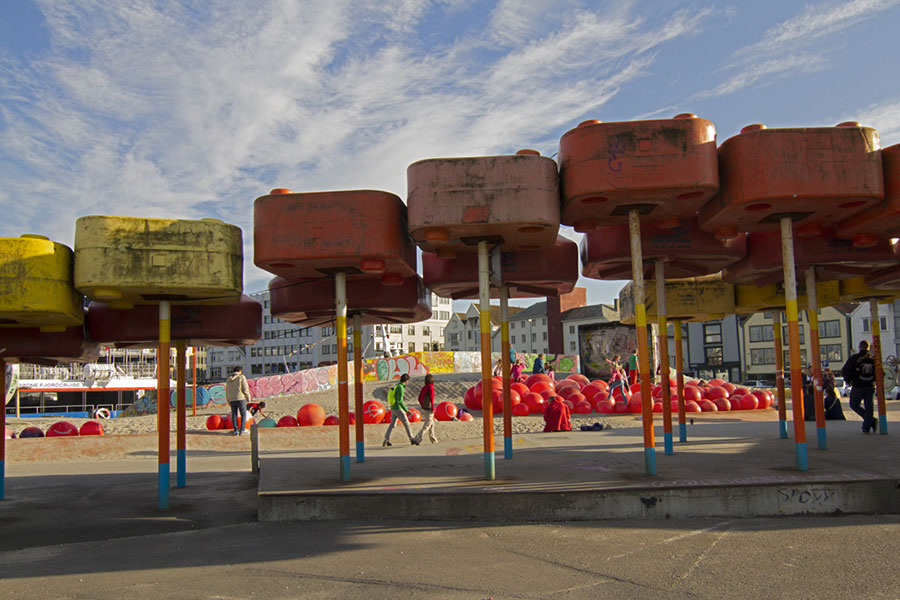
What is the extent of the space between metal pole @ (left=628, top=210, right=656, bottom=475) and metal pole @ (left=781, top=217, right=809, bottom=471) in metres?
1.77

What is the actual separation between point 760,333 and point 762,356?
106 inches

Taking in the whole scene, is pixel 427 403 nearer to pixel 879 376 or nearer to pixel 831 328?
pixel 879 376

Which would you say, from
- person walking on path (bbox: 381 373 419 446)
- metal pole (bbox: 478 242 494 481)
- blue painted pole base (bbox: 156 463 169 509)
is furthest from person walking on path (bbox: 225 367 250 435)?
metal pole (bbox: 478 242 494 481)

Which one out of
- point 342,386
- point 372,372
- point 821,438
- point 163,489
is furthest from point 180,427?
point 372,372

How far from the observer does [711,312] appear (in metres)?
14.8

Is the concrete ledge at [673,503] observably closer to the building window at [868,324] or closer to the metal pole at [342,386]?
the metal pole at [342,386]

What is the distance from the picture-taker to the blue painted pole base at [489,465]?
28.8 ft

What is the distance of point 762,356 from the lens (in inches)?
3196

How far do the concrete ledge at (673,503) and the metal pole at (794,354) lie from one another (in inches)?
35.7

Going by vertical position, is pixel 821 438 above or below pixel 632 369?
below

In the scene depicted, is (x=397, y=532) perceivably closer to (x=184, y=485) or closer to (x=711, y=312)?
(x=184, y=485)

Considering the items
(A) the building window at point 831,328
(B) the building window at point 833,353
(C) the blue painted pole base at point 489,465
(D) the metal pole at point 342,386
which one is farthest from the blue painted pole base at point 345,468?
(A) the building window at point 831,328

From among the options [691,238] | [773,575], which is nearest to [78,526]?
[773,575]

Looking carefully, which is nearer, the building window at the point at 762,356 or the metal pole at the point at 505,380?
the metal pole at the point at 505,380
